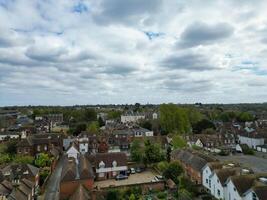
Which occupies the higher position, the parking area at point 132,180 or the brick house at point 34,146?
the brick house at point 34,146

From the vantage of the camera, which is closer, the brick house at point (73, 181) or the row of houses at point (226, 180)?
the row of houses at point (226, 180)

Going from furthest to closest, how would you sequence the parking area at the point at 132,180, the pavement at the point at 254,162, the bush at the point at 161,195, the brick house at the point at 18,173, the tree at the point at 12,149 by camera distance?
1. the tree at the point at 12,149
2. the pavement at the point at 254,162
3. the parking area at the point at 132,180
4. the brick house at the point at 18,173
5. the bush at the point at 161,195

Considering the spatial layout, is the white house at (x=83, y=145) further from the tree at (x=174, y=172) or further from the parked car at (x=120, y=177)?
the tree at (x=174, y=172)

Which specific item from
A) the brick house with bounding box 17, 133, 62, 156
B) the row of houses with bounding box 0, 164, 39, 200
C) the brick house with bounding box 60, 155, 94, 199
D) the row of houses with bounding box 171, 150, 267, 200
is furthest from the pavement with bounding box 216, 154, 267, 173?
the brick house with bounding box 17, 133, 62, 156

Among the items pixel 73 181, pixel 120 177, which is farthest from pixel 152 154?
pixel 73 181

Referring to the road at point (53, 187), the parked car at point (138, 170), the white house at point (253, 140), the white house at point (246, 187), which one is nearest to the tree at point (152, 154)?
the parked car at point (138, 170)

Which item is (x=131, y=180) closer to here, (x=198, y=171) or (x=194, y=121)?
(x=198, y=171)

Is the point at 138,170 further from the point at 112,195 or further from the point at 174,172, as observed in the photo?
the point at 112,195

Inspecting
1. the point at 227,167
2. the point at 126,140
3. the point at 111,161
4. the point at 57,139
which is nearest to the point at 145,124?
the point at 126,140
